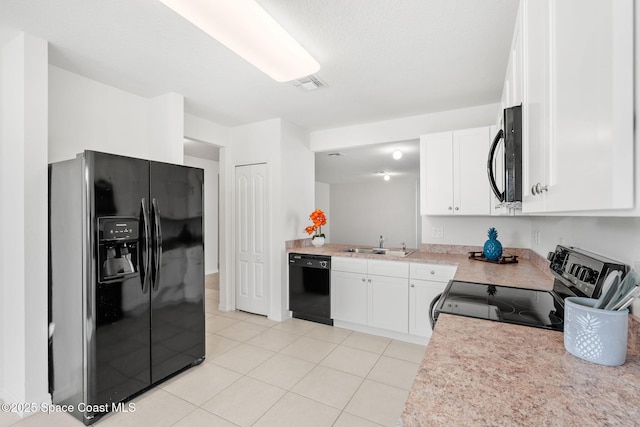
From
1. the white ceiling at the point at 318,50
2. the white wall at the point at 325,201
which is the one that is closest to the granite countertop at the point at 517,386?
the white ceiling at the point at 318,50

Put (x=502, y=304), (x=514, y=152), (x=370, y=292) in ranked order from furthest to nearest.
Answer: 1. (x=370, y=292)
2. (x=502, y=304)
3. (x=514, y=152)

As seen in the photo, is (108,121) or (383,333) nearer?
(108,121)

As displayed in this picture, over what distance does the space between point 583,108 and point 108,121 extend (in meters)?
3.26

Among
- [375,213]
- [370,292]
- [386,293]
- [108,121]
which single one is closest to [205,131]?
[108,121]

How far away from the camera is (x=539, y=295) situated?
5.01 ft

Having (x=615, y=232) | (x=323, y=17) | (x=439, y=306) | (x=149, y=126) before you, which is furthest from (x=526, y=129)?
(x=149, y=126)

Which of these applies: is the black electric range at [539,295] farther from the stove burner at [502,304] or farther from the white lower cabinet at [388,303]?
the white lower cabinet at [388,303]

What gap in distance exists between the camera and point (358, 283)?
131 inches

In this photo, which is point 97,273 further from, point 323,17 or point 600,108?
point 600,108

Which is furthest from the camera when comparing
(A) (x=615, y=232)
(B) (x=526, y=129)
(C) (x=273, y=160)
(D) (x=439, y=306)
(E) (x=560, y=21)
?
(C) (x=273, y=160)

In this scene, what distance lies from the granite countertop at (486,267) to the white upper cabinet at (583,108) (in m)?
1.21

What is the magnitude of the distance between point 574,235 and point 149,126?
3585 millimetres

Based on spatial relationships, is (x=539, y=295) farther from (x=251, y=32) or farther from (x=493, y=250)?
(x=251, y=32)

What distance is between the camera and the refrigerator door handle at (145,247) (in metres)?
2.09
